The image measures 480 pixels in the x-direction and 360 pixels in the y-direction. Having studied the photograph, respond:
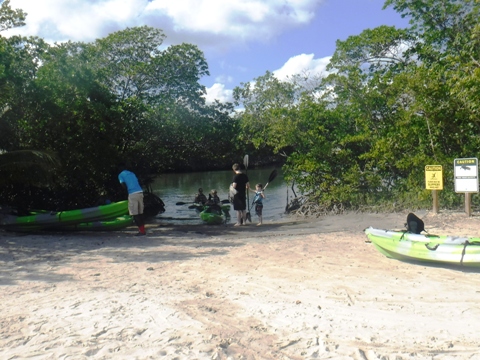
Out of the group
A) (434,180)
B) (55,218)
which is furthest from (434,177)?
(55,218)

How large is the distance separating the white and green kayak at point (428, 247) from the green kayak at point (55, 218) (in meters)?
7.05

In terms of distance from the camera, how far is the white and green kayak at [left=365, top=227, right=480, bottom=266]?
23.2 ft

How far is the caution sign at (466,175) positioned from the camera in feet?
38.5

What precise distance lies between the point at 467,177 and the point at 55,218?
989 centimetres

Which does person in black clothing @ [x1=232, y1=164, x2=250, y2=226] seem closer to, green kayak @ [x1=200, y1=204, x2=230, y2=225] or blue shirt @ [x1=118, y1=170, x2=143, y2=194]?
green kayak @ [x1=200, y1=204, x2=230, y2=225]

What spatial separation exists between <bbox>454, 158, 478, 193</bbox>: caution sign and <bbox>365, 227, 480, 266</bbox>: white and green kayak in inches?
182

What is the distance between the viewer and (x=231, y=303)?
581 cm

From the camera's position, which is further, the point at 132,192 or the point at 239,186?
Result: the point at 239,186

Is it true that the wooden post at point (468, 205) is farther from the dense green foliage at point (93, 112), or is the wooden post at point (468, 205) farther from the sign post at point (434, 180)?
the dense green foliage at point (93, 112)

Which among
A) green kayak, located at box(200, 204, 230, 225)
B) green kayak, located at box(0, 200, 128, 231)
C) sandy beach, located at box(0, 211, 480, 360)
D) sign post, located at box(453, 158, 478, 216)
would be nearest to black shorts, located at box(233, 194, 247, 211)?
green kayak, located at box(200, 204, 230, 225)

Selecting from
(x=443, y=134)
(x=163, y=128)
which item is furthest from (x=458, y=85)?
(x=163, y=128)

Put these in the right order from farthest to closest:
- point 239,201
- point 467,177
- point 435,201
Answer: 1. point 239,201
2. point 435,201
3. point 467,177

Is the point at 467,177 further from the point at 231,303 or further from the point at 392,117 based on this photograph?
the point at 231,303

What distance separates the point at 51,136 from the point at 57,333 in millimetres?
10765
